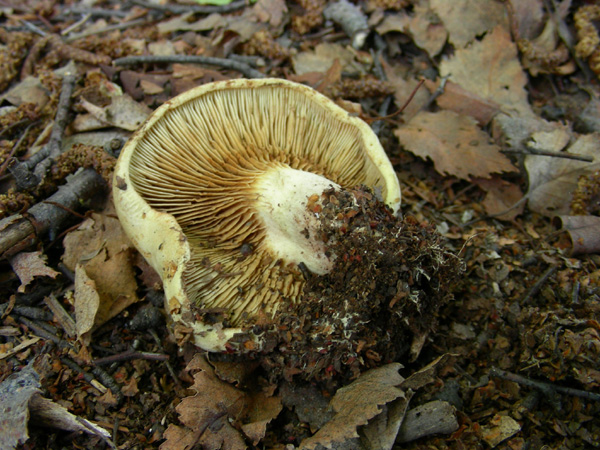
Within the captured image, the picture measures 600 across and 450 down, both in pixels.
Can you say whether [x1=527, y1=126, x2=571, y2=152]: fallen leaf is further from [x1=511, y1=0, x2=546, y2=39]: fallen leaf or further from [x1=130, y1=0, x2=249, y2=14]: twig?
[x1=130, y1=0, x2=249, y2=14]: twig

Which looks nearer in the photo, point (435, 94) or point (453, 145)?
point (453, 145)

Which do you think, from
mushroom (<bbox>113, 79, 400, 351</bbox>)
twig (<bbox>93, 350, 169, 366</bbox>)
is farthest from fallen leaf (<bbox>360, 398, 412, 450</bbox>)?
twig (<bbox>93, 350, 169, 366</bbox>)

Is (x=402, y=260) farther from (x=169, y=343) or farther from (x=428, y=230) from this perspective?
(x=169, y=343)

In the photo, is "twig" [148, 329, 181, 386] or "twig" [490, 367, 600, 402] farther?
"twig" [148, 329, 181, 386]

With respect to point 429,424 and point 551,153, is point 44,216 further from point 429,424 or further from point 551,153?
point 551,153

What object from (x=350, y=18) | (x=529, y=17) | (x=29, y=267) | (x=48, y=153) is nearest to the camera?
(x=29, y=267)

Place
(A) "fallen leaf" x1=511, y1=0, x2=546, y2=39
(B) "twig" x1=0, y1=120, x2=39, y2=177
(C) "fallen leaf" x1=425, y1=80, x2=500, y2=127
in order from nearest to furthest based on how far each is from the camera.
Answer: (B) "twig" x1=0, y1=120, x2=39, y2=177 → (C) "fallen leaf" x1=425, y1=80, x2=500, y2=127 → (A) "fallen leaf" x1=511, y1=0, x2=546, y2=39

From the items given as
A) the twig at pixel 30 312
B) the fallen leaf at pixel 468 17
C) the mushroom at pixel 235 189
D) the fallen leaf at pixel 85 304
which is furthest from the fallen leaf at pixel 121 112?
the fallen leaf at pixel 468 17

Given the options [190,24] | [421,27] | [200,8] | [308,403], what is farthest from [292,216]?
[200,8]
